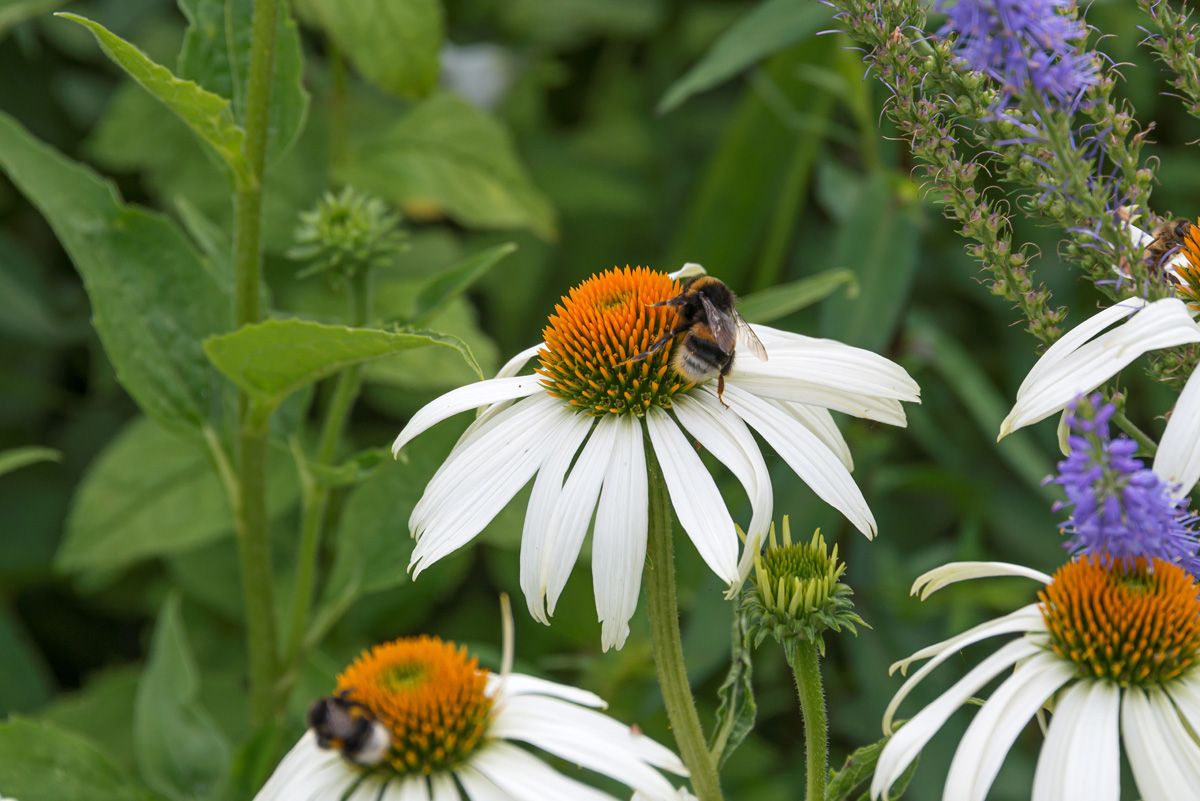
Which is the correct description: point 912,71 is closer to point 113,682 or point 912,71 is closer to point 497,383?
point 497,383

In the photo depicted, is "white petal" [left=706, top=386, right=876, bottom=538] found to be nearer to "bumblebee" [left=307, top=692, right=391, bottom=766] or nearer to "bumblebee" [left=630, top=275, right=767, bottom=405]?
"bumblebee" [left=630, top=275, right=767, bottom=405]

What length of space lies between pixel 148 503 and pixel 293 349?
2.91 feet

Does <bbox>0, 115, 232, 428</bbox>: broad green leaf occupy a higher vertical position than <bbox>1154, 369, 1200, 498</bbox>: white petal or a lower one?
higher

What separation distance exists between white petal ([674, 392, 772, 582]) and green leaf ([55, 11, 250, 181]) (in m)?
0.52

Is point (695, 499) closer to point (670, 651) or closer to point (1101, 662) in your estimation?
point (670, 651)

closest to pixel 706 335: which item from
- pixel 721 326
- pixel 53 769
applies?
pixel 721 326

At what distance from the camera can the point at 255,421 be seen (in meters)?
1.42

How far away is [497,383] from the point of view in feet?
3.62

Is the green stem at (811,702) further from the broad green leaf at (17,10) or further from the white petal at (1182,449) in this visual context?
the broad green leaf at (17,10)

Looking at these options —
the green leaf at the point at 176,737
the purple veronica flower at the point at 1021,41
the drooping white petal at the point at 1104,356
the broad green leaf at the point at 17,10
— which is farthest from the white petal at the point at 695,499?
the broad green leaf at the point at 17,10

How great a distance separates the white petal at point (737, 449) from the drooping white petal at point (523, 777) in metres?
0.19

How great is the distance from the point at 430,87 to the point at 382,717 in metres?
1.07

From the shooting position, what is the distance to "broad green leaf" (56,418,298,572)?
6.20 ft

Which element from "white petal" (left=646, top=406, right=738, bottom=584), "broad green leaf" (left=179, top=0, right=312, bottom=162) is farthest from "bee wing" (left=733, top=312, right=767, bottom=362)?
"broad green leaf" (left=179, top=0, right=312, bottom=162)
